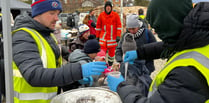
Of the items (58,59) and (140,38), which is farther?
(140,38)

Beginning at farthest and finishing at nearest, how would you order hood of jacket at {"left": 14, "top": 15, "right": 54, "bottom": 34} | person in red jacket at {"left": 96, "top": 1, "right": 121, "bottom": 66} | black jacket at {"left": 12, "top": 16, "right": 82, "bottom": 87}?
person in red jacket at {"left": 96, "top": 1, "right": 121, "bottom": 66} < hood of jacket at {"left": 14, "top": 15, "right": 54, "bottom": 34} < black jacket at {"left": 12, "top": 16, "right": 82, "bottom": 87}

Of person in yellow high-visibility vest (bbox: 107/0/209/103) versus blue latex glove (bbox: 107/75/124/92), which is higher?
person in yellow high-visibility vest (bbox: 107/0/209/103)

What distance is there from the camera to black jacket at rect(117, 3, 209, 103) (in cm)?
94

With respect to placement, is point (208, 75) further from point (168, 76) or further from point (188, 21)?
point (188, 21)

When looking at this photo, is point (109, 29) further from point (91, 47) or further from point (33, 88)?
point (33, 88)

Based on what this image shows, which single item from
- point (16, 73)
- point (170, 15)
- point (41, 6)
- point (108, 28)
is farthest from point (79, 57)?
point (108, 28)

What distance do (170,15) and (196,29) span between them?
166 millimetres

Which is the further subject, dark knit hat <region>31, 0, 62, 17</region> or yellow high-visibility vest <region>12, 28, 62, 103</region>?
dark knit hat <region>31, 0, 62, 17</region>

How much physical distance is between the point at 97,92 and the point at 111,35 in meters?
4.26

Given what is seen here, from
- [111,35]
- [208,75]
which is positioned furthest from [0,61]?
[111,35]

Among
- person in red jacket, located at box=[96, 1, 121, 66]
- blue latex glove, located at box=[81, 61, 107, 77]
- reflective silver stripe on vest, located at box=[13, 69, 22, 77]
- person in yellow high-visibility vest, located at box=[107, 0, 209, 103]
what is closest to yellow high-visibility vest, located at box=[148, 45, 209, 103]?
person in yellow high-visibility vest, located at box=[107, 0, 209, 103]

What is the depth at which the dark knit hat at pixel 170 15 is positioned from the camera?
1127 millimetres

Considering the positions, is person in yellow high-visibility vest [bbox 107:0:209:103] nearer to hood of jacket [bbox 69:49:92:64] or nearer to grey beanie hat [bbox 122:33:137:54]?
grey beanie hat [bbox 122:33:137:54]

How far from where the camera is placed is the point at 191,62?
98 centimetres
